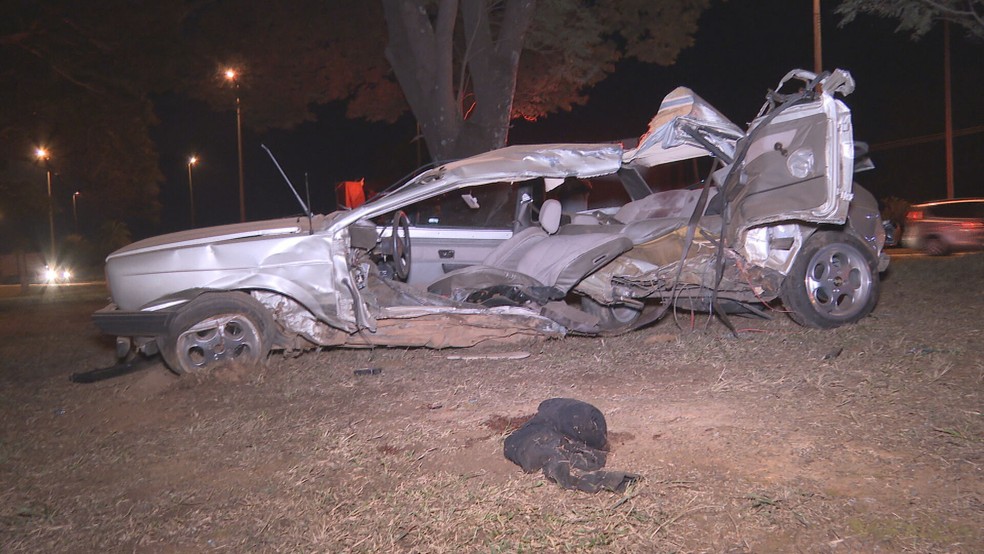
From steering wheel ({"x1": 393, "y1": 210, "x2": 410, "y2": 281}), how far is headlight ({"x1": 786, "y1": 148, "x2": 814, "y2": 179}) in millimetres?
3092

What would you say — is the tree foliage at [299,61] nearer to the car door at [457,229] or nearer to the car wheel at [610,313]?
the car door at [457,229]

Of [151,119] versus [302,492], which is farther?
[151,119]

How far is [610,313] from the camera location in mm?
6887

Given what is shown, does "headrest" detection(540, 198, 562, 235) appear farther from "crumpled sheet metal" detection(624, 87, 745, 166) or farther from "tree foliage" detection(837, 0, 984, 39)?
"tree foliage" detection(837, 0, 984, 39)

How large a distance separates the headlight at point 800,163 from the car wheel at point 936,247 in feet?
42.4

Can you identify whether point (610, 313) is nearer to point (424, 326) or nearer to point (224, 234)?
point (424, 326)

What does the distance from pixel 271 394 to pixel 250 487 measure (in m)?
1.65

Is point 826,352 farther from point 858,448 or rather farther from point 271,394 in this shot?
point 271,394

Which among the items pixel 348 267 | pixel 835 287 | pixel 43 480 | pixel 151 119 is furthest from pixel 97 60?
pixel 835 287

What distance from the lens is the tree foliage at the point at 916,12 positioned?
9.51m

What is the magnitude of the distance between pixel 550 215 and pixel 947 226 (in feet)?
43.8

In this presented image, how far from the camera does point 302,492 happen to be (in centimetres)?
314

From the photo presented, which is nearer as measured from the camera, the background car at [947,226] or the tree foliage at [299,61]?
the tree foliage at [299,61]

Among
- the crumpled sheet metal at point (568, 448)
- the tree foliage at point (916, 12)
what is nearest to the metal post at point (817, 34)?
the tree foliage at point (916, 12)
